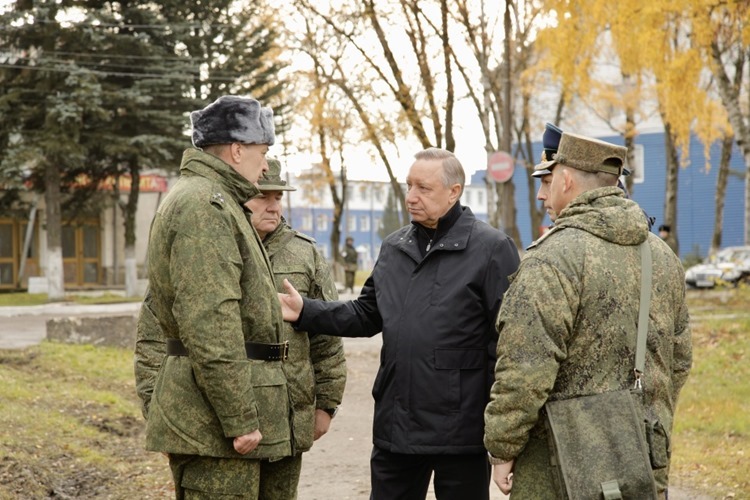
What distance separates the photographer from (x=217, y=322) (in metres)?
3.82

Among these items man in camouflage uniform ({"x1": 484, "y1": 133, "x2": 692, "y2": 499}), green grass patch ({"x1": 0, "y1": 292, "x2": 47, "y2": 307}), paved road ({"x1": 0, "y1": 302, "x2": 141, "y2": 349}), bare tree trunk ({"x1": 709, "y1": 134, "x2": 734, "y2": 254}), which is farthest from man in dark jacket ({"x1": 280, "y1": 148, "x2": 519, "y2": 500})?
bare tree trunk ({"x1": 709, "y1": 134, "x2": 734, "y2": 254})

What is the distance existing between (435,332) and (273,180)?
5.02ft

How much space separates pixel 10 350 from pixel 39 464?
308 inches

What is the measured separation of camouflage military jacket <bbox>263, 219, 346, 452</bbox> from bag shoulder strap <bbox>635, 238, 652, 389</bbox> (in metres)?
Answer: 1.77

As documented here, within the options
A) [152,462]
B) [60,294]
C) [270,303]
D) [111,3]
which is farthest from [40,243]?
[270,303]

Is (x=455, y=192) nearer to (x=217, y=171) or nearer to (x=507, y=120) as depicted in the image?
(x=217, y=171)

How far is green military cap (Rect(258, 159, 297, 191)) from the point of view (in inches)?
221

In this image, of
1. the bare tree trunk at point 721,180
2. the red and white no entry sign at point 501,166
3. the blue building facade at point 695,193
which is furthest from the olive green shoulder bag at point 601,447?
the blue building facade at point 695,193

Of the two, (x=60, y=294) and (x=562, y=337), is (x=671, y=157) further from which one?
(x=562, y=337)

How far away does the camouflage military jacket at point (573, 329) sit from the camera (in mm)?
3723

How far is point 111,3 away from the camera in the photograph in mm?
31953

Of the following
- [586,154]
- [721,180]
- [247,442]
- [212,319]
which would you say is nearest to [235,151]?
[212,319]

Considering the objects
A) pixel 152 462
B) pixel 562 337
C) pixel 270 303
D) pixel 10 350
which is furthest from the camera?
pixel 10 350

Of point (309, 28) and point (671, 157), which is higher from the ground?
point (309, 28)
